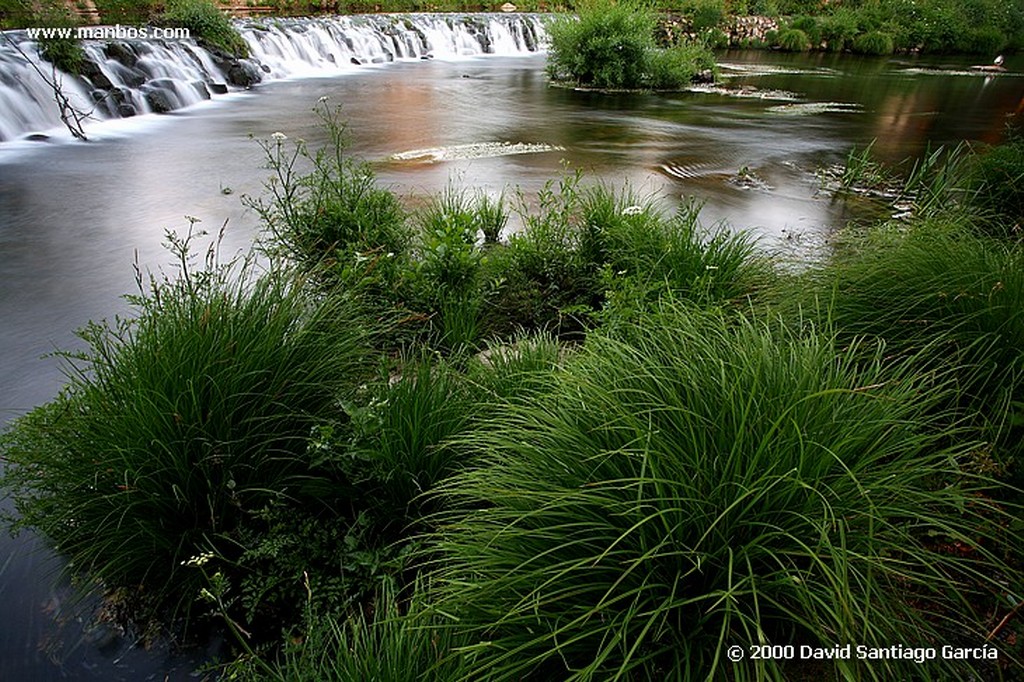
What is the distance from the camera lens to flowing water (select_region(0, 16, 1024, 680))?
398cm

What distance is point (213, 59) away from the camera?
1423 cm

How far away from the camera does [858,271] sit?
3195 mm

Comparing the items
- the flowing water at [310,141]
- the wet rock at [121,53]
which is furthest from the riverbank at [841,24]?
the wet rock at [121,53]

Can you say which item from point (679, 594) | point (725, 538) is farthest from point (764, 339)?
point (679, 594)

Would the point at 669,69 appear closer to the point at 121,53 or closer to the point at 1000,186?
the point at 1000,186

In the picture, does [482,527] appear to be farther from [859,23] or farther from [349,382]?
[859,23]

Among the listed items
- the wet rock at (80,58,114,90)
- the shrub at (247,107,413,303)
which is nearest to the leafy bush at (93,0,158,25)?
the wet rock at (80,58,114,90)

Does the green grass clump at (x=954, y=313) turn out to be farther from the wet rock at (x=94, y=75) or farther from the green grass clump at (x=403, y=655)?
the wet rock at (x=94, y=75)

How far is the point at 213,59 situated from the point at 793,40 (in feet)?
78.3

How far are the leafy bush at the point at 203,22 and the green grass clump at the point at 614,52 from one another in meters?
7.94

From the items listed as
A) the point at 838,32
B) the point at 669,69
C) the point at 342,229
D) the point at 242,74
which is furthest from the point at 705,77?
the point at 342,229

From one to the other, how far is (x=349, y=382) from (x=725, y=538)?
184 cm

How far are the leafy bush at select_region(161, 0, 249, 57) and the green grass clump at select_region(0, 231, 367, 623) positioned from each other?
1463cm

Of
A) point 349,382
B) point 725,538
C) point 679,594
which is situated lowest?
point 349,382
